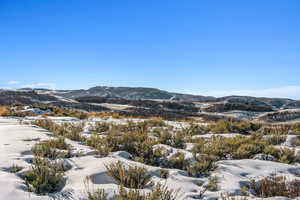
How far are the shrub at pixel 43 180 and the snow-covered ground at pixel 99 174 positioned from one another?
0.11 meters

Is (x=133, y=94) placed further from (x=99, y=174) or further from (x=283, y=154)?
(x=99, y=174)

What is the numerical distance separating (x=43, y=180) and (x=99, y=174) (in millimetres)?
→ 827

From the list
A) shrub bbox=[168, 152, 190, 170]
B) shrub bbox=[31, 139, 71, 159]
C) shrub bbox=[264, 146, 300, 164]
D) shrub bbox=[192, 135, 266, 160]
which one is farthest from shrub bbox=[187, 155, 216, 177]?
shrub bbox=[31, 139, 71, 159]

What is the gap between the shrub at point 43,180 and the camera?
3.11 meters

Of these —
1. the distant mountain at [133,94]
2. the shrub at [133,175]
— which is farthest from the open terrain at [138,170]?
the distant mountain at [133,94]

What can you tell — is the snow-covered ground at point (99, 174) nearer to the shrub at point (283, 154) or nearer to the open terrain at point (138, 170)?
the open terrain at point (138, 170)

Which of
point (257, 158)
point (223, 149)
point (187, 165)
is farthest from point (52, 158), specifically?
point (257, 158)

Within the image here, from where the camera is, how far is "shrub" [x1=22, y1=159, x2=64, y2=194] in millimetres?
3107

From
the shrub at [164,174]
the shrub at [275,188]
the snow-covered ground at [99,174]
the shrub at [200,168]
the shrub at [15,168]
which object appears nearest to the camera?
the snow-covered ground at [99,174]

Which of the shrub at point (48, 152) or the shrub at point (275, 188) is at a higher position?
the shrub at point (48, 152)

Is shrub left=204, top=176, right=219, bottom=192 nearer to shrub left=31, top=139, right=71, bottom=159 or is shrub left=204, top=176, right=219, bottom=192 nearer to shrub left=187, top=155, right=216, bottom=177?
shrub left=187, top=155, right=216, bottom=177

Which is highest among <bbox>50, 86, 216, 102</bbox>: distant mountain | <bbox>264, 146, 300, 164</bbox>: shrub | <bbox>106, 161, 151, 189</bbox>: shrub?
<bbox>50, 86, 216, 102</bbox>: distant mountain

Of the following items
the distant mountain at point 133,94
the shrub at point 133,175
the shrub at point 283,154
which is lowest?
the shrub at point 283,154

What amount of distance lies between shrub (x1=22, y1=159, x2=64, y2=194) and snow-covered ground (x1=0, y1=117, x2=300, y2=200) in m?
0.11
